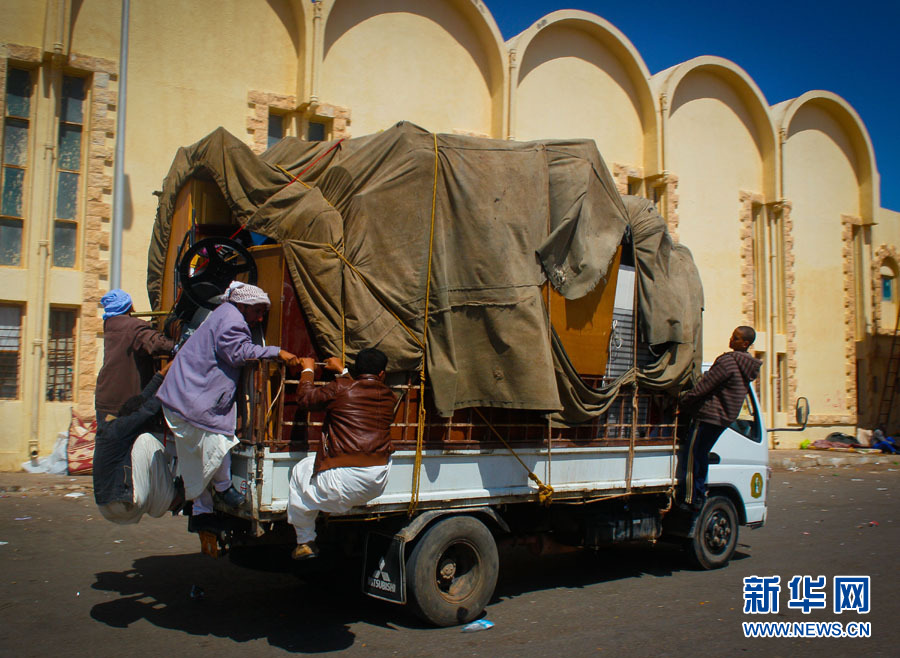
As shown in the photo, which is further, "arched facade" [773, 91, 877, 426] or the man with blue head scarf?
"arched facade" [773, 91, 877, 426]

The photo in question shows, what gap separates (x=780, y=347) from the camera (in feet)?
66.9

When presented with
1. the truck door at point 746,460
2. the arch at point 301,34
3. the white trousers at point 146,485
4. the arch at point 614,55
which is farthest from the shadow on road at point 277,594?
the arch at point 614,55

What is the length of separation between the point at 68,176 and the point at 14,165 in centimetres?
75

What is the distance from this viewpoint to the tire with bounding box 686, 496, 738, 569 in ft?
24.3

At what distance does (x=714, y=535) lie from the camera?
7.54 metres

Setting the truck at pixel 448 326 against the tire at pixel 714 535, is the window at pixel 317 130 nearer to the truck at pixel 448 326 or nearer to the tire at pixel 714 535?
the truck at pixel 448 326

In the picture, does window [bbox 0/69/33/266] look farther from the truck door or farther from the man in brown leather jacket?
the truck door

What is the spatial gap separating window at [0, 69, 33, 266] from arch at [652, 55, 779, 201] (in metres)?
13.4

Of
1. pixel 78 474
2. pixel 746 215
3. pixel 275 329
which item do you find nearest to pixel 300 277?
pixel 275 329

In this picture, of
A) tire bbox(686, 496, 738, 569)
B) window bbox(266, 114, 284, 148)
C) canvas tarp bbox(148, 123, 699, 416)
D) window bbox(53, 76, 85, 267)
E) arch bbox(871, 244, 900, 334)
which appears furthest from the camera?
arch bbox(871, 244, 900, 334)

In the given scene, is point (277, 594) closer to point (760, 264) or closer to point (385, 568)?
point (385, 568)

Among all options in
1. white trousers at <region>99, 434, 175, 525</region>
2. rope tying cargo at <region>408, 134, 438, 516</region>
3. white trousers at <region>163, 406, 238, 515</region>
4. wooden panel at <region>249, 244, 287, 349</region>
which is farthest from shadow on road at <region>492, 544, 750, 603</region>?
wooden panel at <region>249, 244, 287, 349</region>

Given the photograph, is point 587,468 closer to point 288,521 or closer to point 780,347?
point 288,521

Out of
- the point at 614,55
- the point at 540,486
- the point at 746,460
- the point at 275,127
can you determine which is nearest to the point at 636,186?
the point at 614,55
